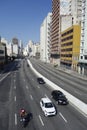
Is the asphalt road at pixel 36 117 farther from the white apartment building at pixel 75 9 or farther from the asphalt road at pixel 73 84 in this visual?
the white apartment building at pixel 75 9

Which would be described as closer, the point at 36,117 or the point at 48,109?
the point at 36,117

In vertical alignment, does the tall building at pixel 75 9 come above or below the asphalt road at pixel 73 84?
above

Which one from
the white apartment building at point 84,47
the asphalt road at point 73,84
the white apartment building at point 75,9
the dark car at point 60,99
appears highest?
the white apartment building at point 75,9

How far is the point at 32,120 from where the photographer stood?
99.9 feet

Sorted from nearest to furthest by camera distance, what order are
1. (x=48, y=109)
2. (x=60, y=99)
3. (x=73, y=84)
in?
(x=48, y=109)
(x=60, y=99)
(x=73, y=84)

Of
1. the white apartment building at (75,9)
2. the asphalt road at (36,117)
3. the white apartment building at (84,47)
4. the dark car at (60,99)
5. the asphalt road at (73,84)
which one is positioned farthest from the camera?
the white apartment building at (75,9)

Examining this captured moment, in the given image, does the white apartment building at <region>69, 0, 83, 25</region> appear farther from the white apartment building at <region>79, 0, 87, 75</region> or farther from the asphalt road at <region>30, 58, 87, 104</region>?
the asphalt road at <region>30, 58, 87, 104</region>

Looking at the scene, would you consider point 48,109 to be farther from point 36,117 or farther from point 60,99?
point 60,99

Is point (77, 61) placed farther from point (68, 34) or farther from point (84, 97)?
point (84, 97)

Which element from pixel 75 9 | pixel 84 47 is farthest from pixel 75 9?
pixel 84 47

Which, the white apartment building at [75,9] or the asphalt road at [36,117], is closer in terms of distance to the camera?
the asphalt road at [36,117]

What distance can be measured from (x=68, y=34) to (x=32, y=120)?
322 feet

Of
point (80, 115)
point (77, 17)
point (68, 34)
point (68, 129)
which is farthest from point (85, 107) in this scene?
point (77, 17)

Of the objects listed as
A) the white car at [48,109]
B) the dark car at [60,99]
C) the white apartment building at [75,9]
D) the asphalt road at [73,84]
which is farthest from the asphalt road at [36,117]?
the white apartment building at [75,9]
